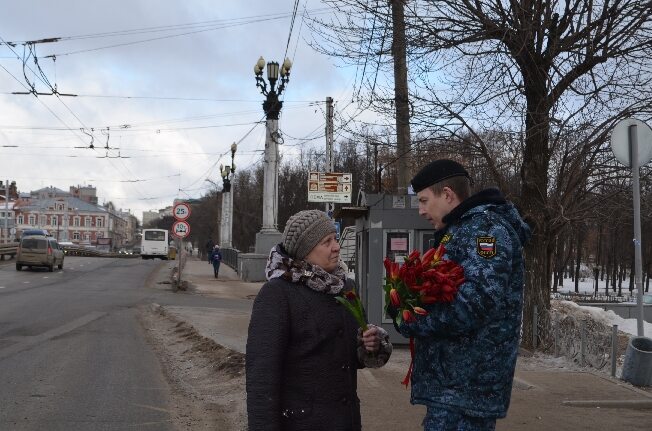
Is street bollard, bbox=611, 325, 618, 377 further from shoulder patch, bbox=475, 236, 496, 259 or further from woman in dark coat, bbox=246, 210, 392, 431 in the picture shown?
shoulder patch, bbox=475, 236, 496, 259

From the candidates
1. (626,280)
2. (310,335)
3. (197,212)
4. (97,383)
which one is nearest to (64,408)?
(97,383)

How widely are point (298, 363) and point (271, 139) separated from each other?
28588 millimetres

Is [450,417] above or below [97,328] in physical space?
above

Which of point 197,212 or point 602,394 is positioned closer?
point 602,394

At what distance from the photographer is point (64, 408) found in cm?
720

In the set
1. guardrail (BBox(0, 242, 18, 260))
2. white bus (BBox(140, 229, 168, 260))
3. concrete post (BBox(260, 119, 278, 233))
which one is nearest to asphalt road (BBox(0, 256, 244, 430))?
concrete post (BBox(260, 119, 278, 233))

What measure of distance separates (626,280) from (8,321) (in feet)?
276

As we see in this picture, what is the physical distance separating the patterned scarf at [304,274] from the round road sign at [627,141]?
6.19m

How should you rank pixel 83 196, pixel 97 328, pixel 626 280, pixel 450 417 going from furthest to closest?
pixel 83 196 → pixel 626 280 → pixel 97 328 → pixel 450 417

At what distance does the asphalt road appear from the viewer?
6883 mm

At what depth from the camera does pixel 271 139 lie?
1224 inches

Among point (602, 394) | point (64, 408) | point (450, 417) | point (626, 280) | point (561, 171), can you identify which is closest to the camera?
point (450, 417)

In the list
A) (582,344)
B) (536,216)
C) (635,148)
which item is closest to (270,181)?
(536,216)

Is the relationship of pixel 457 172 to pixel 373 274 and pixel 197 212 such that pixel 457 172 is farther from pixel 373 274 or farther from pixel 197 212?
pixel 197 212
